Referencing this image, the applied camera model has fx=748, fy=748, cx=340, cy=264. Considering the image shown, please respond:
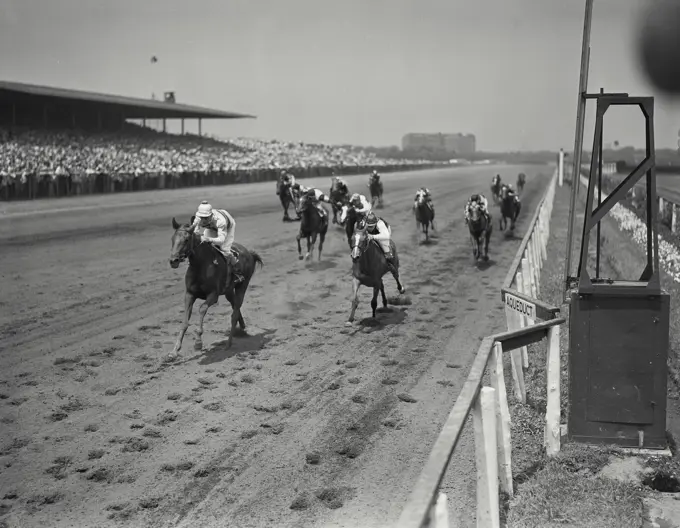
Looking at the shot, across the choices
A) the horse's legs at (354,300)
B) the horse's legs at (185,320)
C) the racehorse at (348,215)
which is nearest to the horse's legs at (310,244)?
the racehorse at (348,215)

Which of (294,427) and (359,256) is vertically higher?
(359,256)

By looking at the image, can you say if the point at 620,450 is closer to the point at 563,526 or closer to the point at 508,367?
the point at 563,526

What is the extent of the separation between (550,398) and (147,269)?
1117 cm

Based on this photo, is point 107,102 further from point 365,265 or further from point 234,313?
point 234,313

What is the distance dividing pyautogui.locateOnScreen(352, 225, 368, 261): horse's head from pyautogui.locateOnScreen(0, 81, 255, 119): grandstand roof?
93.7 ft

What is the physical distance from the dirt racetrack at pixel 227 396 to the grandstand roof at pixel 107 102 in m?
24.7

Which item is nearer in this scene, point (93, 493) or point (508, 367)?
point (93, 493)

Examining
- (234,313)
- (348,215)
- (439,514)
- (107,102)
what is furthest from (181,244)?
(107,102)

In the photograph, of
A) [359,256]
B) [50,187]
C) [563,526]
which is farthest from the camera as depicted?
[50,187]

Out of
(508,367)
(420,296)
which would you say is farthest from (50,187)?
(508,367)

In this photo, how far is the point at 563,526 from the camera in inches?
166

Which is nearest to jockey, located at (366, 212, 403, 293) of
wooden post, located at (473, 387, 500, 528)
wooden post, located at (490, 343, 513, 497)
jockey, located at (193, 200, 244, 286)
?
jockey, located at (193, 200, 244, 286)

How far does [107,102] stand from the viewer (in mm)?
43812

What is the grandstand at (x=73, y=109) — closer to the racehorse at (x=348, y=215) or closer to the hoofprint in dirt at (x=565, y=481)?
the racehorse at (x=348, y=215)
